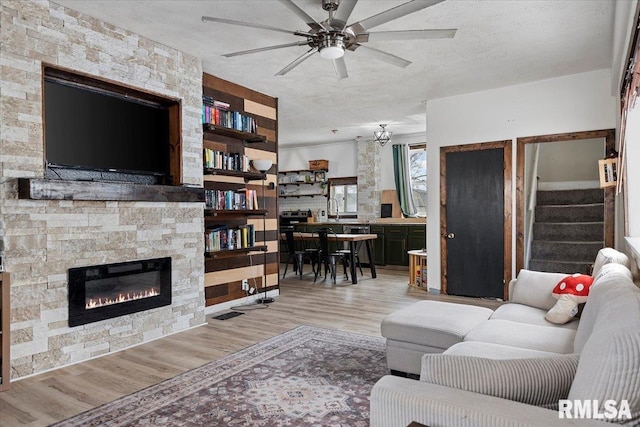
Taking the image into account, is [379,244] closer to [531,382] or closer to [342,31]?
[342,31]

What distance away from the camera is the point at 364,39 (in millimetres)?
3215

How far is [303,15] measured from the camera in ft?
9.36

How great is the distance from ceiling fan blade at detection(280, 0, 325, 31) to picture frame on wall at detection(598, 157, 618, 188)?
10.7 ft

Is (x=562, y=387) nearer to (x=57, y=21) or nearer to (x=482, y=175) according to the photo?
(x=57, y=21)

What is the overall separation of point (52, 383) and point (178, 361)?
859 millimetres

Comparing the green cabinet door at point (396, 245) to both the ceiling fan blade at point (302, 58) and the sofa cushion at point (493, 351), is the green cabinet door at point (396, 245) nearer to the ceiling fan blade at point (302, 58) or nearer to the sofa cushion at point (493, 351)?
the ceiling fan blade at point (302, 58)

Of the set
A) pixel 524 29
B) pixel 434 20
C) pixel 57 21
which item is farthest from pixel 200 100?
pixel 524 29

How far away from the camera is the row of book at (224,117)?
4773 millimetres

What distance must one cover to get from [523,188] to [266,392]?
433 centimetres

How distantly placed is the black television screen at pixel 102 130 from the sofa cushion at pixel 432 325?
109 inches

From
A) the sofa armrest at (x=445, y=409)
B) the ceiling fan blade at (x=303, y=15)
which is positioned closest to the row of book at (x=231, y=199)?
the ceiling fan blade at (x=303, y=15)

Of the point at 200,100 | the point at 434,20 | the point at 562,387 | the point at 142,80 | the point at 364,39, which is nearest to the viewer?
the point at 562,387

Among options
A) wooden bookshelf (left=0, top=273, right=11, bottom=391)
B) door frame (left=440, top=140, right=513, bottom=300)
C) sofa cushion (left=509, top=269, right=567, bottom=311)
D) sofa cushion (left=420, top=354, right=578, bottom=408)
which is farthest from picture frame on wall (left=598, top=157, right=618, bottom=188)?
wooden bookshelf (left=0, top=273, right=11, bottom=391)

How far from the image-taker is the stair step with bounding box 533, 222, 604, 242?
6.33 m
